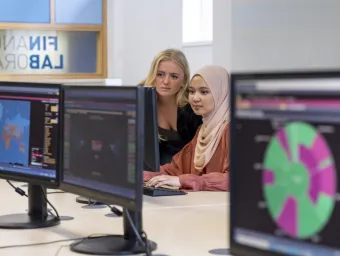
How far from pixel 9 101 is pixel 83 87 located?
412 mm

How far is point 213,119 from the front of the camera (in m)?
3.51

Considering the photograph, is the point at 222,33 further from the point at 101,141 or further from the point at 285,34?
the point at 101,141

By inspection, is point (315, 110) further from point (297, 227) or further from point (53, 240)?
point (53, 240)

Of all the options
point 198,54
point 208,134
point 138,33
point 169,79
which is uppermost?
point 138,33

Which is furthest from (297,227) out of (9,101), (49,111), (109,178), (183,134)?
(183,134)

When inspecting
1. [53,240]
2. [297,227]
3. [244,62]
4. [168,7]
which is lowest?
[53,240]

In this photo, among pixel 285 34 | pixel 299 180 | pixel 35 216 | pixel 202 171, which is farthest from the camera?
pixel 285 34

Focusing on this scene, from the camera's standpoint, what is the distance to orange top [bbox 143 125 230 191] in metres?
3.06

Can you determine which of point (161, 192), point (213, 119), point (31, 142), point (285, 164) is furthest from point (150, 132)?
point (285, 164)

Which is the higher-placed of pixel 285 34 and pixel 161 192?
pixel 285 34

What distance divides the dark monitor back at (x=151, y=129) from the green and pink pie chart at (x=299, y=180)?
1216 millimetres

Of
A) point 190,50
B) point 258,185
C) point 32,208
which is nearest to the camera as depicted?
point 258,185

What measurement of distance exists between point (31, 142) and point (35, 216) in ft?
0.93

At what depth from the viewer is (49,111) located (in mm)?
2223
